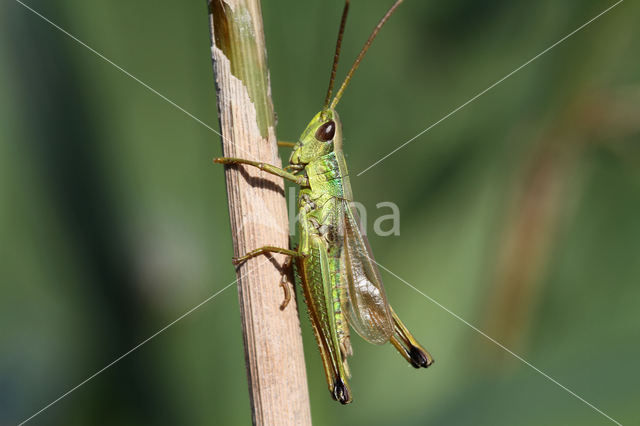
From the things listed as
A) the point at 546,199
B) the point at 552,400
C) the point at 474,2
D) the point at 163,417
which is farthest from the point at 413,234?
the point at 163,417

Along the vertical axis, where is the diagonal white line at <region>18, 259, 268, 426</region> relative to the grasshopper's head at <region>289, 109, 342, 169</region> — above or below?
below

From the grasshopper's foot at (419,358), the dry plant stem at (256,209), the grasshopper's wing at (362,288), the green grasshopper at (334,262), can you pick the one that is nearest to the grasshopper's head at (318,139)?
the green grasshopper at (334,262)

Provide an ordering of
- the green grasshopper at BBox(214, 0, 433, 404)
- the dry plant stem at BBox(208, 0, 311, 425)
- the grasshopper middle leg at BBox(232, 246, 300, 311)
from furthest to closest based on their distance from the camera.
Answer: the green grasshopper at BBox(214, 0, 433, 404) < the grasshopper middle leg at BBox(232, 246, 300, 311) < the dry plant stem at BBox(208, 0, 311, 425)

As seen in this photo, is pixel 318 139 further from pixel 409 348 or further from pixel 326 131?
pixel 409 348

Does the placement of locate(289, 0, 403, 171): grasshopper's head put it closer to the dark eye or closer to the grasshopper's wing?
the dark eye

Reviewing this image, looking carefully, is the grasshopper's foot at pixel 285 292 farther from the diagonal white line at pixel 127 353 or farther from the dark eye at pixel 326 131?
the dark eye at pixel 326 131

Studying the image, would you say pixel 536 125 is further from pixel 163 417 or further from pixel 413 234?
pixel 163 417

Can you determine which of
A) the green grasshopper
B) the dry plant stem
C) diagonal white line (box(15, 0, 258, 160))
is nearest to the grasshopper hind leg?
the green grasshopper
